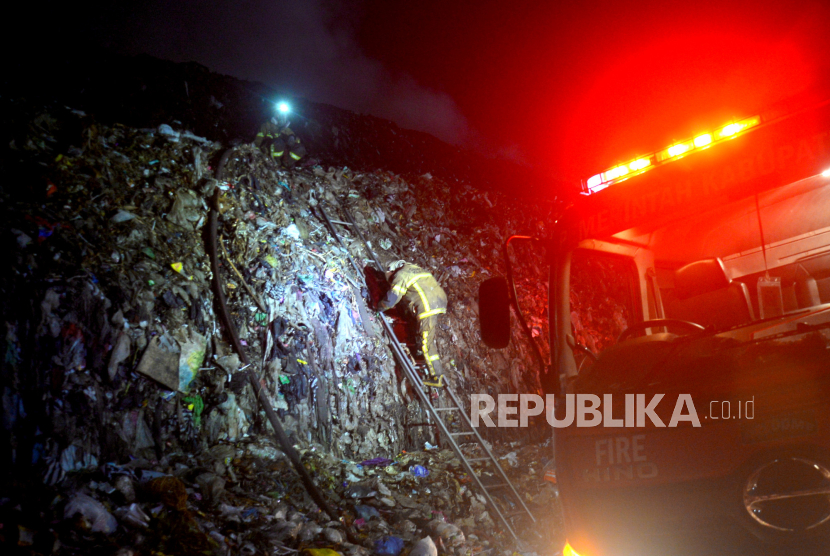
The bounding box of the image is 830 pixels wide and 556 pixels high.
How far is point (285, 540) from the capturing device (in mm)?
4051

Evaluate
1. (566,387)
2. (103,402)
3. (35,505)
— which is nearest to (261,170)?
(103,402)

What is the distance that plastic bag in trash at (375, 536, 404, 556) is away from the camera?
4293mm

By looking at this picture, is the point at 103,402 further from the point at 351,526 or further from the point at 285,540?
the point at 351,526

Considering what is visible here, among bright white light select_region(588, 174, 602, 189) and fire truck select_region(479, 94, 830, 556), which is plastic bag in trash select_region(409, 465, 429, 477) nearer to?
fire truck select_region(479, 94, 830, 556)

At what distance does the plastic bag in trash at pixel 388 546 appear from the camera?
4.29 meters

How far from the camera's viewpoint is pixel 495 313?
2.79 m

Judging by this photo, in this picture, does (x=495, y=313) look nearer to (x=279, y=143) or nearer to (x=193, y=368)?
(x=193, y=368)

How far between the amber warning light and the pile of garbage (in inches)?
139

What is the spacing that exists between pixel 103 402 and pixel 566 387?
4.18 m

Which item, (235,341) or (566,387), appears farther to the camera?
(235,341)

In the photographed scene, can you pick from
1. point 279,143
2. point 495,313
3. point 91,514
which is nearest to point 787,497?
point 495,313

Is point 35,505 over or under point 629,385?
under

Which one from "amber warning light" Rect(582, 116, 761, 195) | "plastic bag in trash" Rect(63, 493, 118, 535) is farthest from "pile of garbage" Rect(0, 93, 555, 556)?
"amber warning light" Rect(582, 116, 761, 195)

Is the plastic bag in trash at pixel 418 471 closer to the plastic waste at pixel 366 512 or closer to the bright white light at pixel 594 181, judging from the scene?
the plastic waste at pixel 366 512
